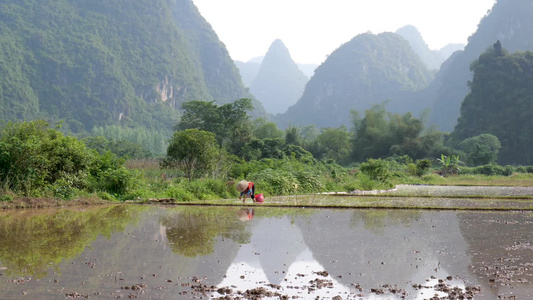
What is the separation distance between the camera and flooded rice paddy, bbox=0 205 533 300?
558 centimetres

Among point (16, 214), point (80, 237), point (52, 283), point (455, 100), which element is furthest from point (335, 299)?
point (455, 100)

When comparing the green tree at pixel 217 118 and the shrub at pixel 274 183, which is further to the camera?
the green tree at pixel 217 118

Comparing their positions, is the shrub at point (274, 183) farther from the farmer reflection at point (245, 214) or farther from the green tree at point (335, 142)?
the green tree at point (335, 142)

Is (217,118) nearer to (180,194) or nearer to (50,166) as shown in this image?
(180,194)

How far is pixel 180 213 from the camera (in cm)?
1280

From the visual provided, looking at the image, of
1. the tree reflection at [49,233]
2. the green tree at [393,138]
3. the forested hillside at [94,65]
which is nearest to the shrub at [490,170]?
the green tree at [393,138]

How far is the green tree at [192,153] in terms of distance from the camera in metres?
19.8

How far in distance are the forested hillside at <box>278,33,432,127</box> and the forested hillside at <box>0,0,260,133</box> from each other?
42152mm

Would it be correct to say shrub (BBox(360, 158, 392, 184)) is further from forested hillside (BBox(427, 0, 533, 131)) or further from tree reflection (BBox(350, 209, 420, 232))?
forested hillside (BBox(427, 0, 533, 131))

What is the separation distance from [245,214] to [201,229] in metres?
2.79

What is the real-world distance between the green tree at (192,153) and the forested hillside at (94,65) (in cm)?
9548

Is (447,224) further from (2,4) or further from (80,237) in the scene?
(2,4)

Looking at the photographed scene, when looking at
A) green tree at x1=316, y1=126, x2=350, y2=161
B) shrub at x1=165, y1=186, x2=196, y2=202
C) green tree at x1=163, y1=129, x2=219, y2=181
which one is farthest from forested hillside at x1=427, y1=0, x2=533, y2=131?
shrub at x1=165, y1=186, x2=196, y2=202

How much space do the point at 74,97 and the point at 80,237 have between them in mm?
126463
